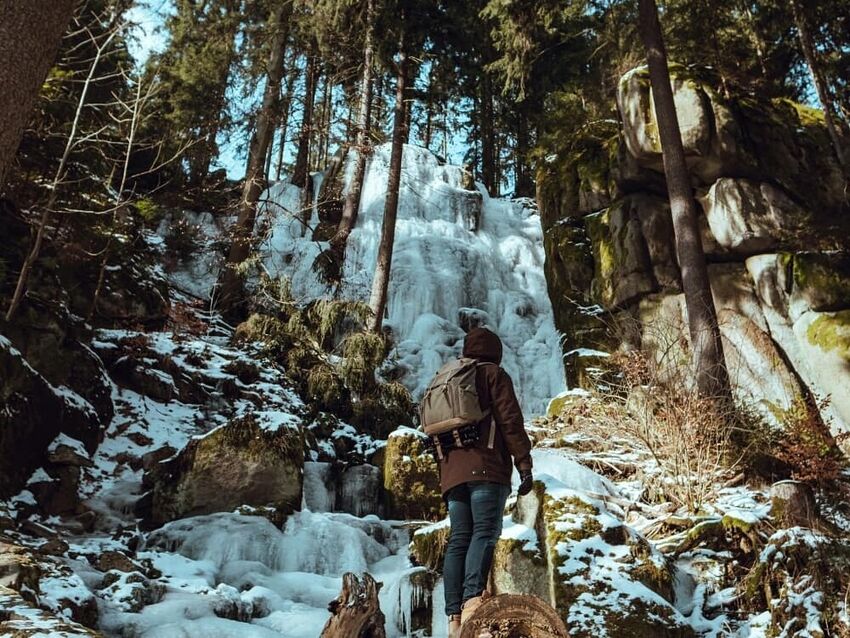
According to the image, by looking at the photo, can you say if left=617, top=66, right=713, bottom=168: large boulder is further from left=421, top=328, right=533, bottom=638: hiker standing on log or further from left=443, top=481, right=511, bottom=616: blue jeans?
left=443, top=481, right=511, bottom=616: blue jeans

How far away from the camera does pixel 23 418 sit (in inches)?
283

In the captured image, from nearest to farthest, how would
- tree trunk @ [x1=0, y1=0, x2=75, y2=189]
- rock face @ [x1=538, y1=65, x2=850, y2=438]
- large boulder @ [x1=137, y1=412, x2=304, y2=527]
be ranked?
tree trunk @ [x1=0, y1=0, x2=75, y2=189] < large boulder @ [x1=137, y1=412, x2=304, y2=527] < rock face @ [x1=538, y1=65, x2=850, y2=438]

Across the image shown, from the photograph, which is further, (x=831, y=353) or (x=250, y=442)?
(x=831, y=353)

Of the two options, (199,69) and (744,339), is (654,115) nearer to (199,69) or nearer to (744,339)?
(744,339)

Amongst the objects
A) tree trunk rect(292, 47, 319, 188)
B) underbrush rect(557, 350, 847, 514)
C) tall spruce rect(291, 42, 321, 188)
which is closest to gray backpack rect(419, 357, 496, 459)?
underbrush rect(557, 350, 847, 514)

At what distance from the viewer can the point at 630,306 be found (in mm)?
12695

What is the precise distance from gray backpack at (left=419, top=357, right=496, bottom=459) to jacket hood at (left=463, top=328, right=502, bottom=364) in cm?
7

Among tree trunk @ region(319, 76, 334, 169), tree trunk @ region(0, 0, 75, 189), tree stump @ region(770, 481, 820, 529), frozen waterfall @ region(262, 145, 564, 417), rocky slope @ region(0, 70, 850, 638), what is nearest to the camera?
tree trunk @ region(0, 0, 75, 189)

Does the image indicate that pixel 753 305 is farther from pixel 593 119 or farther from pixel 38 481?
pixel 38 481

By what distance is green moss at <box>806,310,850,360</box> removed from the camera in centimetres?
1016

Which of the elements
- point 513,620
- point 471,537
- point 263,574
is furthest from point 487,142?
point 513,620

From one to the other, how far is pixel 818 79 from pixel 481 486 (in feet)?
37.9

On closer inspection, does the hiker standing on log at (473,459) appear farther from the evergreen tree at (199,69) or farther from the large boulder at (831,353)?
the evergreen tree at (199,69)

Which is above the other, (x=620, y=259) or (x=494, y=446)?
(x=620, y=259)
